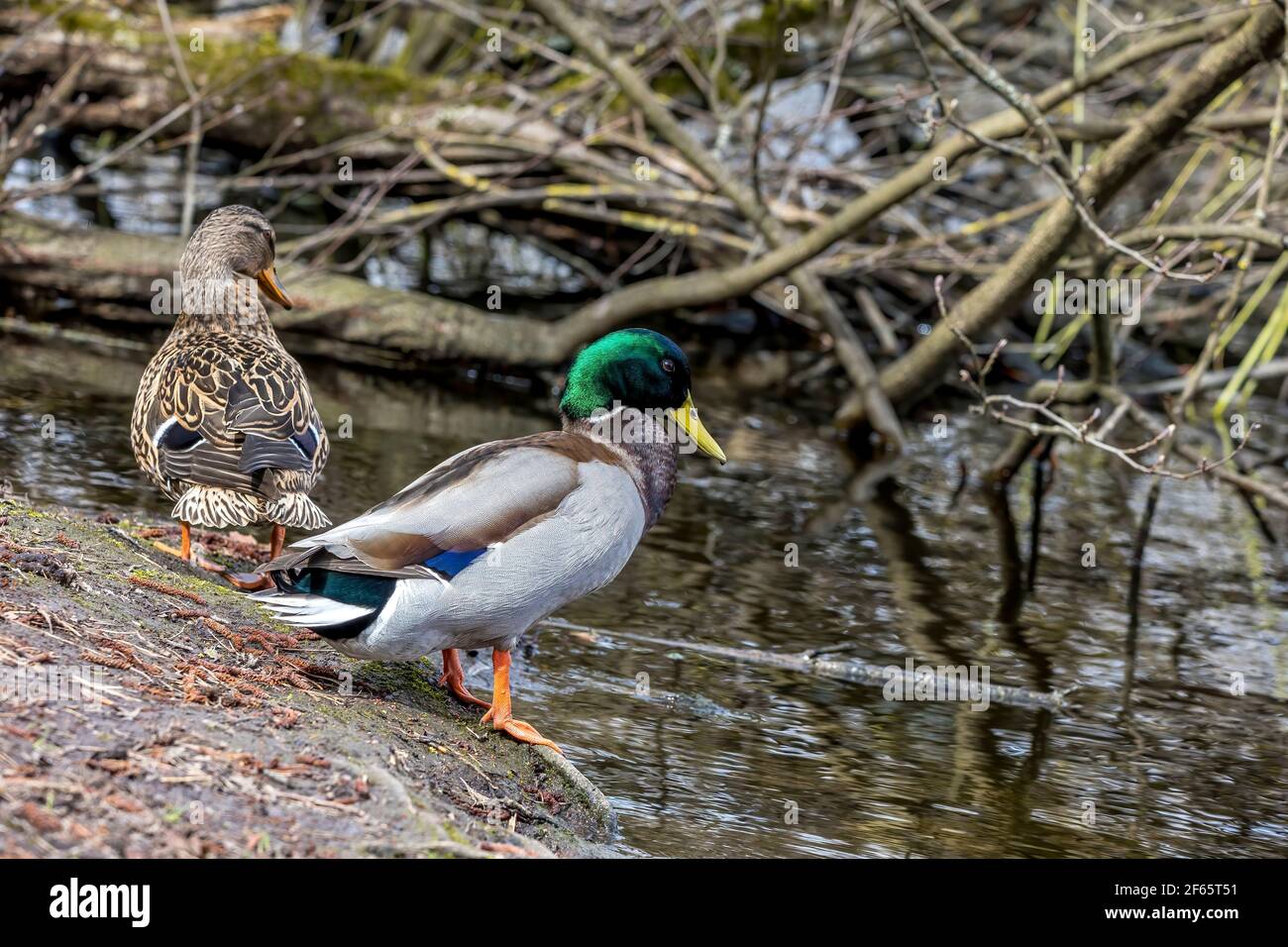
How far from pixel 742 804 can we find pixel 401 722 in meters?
0.99

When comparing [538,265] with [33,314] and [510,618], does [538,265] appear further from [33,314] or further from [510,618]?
[510,618]

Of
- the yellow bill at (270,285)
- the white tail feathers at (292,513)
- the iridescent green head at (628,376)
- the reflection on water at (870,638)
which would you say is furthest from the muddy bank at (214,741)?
the yellow bill at (270,285)

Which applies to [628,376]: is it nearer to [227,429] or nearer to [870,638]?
[227,429]

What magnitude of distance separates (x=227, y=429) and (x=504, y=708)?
4.64ft

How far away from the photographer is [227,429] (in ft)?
15.7

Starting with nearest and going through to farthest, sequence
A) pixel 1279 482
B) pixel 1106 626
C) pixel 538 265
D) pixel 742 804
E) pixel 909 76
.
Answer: pixel 742 804 < pixel 1106 626 < pixel 1279 482 < pixel 909 76 < pixel 538 265

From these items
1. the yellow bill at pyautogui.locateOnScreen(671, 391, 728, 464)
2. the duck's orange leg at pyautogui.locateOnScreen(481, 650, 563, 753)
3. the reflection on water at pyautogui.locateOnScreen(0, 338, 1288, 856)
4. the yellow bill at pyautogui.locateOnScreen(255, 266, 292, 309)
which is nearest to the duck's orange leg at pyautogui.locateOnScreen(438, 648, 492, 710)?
the duck's orange leg at pyautogui.locateOnScreen(481, 650, 563, 753)

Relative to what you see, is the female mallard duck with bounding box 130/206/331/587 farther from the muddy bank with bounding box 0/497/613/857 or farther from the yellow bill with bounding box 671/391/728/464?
the yellow bill with bounding box 671/391/728/464

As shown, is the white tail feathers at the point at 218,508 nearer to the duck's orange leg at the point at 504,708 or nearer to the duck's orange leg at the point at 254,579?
the duck's orange leg at the point at 254,579

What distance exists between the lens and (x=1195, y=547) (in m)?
8.55

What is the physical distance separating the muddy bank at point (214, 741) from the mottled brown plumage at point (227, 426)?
0.28 m

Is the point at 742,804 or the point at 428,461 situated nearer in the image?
the point at 742,804
